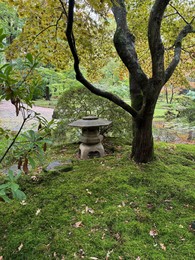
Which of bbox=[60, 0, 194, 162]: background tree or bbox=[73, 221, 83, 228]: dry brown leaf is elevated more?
bbox=[60, 0, 194, 162]: background tree

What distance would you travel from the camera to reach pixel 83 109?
4059mm

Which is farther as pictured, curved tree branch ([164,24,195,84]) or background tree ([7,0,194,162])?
curved tree branch ([164,24,195,84])

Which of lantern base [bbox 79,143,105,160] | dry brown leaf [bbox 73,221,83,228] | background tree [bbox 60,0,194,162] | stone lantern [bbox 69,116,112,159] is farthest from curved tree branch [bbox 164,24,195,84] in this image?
dry brown leaf [bbox 73,221,83,228]

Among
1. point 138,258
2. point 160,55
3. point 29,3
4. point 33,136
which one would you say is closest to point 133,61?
point 160,55

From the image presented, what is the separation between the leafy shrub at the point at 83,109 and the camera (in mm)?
4012

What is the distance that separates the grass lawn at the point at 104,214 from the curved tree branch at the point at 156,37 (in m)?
1.25

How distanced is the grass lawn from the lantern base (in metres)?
0.43

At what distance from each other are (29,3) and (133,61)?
146cm

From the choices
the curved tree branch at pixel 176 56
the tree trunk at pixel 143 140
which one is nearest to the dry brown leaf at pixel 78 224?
the tree trunk at pixel 143 140

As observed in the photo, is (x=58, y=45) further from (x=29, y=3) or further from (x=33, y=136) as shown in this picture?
(x=33, y=136)

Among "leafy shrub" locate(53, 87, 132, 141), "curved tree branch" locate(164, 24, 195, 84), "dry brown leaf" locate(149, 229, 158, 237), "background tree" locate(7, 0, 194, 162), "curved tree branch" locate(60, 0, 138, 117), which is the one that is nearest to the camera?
"curved tree branch" locate(60, 0, 138, 117)

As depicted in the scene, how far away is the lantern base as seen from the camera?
3338 millimetres

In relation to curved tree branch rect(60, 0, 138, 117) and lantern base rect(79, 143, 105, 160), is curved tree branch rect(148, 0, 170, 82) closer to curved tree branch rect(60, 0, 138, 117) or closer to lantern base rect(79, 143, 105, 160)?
curved tree branch rect(60, 0, 138, 117)

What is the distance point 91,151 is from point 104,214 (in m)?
1.45
